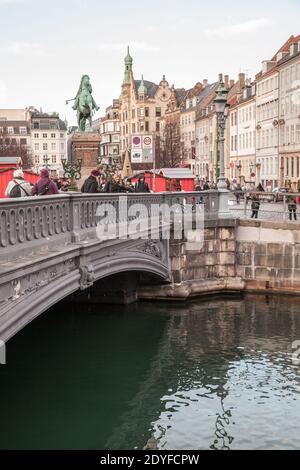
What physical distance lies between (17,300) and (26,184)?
110 inches

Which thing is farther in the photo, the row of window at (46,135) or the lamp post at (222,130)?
the row of window at (46,135)

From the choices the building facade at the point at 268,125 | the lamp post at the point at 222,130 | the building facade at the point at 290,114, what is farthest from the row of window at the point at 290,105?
the lamp post at the point at 222,130

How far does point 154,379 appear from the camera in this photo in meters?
14.6

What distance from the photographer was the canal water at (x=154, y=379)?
38.0 ft

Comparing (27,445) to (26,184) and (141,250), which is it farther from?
(141,250)

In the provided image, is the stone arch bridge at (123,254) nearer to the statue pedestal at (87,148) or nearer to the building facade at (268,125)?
the statue pedestal at (87,148)

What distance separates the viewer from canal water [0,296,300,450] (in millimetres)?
11578

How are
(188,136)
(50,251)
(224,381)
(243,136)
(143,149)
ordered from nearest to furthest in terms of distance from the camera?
(50,251)
(224,381)
(143,149)
(243,136)
(188,136)

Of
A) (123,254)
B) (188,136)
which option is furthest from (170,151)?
(123,254)

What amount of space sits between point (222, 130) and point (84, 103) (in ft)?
21.5

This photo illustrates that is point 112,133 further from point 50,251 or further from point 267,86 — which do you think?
point 50,251

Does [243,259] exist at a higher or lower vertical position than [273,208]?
lower

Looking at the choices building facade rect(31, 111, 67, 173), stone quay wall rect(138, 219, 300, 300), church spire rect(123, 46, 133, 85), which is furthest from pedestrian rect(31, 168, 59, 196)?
church spire rect(123, 46, 133, 85)

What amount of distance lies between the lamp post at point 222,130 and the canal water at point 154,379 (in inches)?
130
